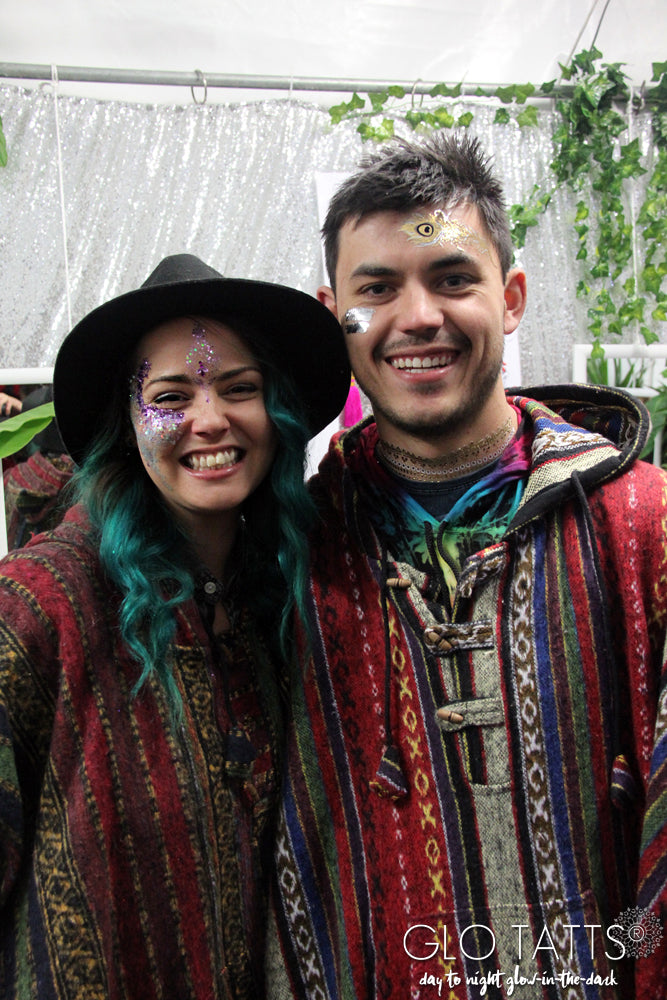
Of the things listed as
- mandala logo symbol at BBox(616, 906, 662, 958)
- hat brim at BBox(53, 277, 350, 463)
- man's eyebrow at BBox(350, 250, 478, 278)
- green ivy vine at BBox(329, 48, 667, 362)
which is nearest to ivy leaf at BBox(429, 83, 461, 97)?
green ivy vine at BBox(329, 48, 667, 362)

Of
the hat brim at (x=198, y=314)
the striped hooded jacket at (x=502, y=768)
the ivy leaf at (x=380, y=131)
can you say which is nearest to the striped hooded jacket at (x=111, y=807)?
the striped hooded jacket at (x=502, y=768)

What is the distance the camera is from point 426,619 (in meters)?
1.16

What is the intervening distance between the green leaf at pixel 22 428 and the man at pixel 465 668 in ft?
2.34

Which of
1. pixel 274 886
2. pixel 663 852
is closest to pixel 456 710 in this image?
Answer: pixel 663 852

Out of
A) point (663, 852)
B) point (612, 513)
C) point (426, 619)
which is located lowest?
point (663, 852)

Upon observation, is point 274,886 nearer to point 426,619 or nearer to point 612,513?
point 426,619

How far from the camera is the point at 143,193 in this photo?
6.55ft

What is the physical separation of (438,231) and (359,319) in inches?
8.0

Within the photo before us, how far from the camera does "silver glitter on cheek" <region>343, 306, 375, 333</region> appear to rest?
127cm

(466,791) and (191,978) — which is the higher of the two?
(466,791)

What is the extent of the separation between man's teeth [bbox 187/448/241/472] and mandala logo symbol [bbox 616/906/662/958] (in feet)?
2.90

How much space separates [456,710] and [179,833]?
0.45 meters

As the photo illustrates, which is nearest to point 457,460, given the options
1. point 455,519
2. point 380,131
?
point 455,519

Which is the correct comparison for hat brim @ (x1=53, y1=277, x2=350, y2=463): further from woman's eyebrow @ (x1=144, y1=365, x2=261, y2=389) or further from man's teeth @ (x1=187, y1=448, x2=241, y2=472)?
man's teeth @ (x1=187, y1=448, x2=241, y2=472)
